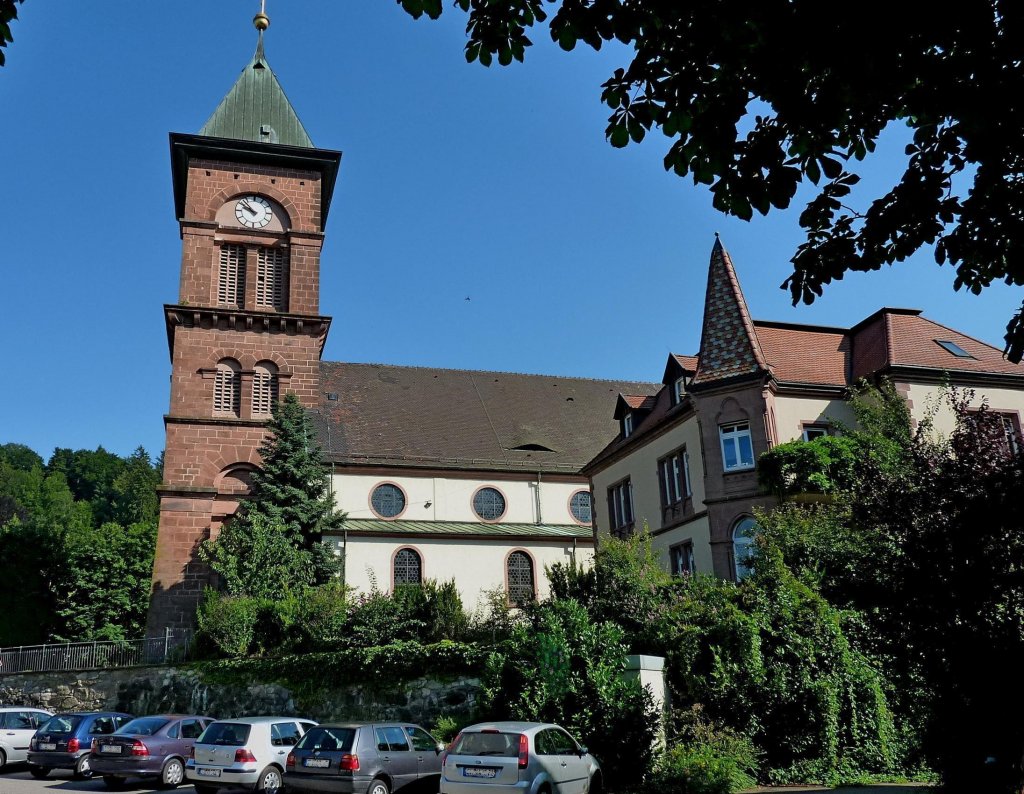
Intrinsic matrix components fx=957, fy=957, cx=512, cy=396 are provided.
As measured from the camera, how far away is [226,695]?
2714 centimetres

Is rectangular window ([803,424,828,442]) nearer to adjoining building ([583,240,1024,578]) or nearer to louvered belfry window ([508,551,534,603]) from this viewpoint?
adjoining building ([583,240,1024,578])

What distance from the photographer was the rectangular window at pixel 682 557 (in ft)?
91.3

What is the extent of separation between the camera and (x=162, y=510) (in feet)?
121

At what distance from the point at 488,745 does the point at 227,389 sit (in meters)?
29.4

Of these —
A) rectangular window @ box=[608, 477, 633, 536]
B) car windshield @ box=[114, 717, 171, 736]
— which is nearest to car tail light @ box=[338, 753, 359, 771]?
car windshield @ box=[114, 717, 171, 736]

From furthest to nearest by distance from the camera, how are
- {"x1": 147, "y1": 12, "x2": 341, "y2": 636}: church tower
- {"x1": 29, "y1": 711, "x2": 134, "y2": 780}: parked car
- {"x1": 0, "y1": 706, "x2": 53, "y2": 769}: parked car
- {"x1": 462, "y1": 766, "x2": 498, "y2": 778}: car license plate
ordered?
1. {"x1": 147, "y1": 12, "x2": 341, "y2": 636}: church tower
2. {"x1": 0, "y1": 706, "x2": 53, "y2": 769}: parked car
3. {"x1": 29, "y1": 711, "x2": 134, "y2": 780}: parked car
4. {"x1": 462, "y1": 766, "x2": 498, "y2": 778}: car license plate

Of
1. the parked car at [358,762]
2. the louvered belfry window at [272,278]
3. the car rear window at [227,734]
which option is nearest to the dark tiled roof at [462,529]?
the louvered belfry window at [272,278]

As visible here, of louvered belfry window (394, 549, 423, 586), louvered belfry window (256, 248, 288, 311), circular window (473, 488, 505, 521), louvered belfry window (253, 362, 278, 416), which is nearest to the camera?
louvered belfry window (394, 549, 423, 586)

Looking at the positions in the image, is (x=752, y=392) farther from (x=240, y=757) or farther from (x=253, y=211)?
(x=253, y=211)

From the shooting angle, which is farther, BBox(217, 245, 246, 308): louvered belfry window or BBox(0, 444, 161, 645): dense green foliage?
BBox(0, 444, 161, 645): dense green foliage

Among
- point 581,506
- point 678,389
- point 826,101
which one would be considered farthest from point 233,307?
point 826,101

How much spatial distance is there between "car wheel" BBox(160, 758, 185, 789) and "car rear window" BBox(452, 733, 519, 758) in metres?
8.41

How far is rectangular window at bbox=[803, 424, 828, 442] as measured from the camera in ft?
87.2

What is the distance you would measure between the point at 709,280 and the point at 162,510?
22461mm
